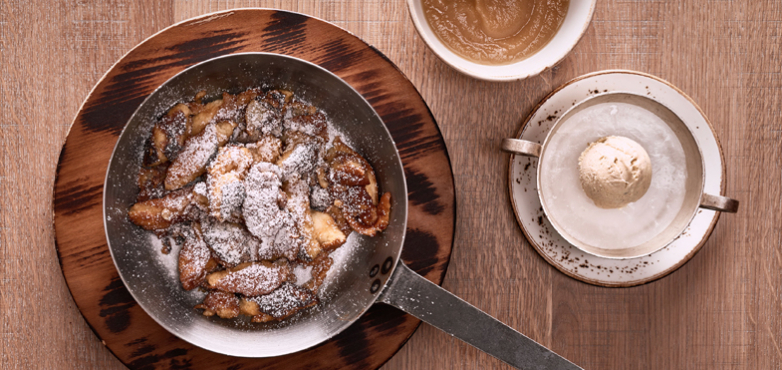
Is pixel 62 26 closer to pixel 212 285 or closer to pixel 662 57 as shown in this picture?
pixel 212 285

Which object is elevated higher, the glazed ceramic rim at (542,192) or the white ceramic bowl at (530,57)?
the white ceramic bowl at (530,57)

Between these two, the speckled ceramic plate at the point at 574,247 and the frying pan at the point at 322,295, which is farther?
the speckled ceramic plate at the point at 574,247

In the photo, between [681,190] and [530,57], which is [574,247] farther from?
[530,57]

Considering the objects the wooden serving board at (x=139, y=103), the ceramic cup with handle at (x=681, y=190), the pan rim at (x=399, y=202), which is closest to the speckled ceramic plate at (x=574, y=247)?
the ceramic cup with handle at (x=681, y=190)

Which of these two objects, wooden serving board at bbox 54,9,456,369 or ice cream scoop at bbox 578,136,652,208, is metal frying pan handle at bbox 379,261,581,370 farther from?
ice cream scoop at bbox 578,136,652,208

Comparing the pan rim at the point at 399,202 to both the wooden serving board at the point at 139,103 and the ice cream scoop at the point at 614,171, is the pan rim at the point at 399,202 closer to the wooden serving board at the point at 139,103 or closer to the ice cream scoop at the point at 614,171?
the wooden serving board at the point at 139,103

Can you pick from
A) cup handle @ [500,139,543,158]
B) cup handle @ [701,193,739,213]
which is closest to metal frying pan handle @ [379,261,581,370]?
cup handle @ [500,139,543,158]
